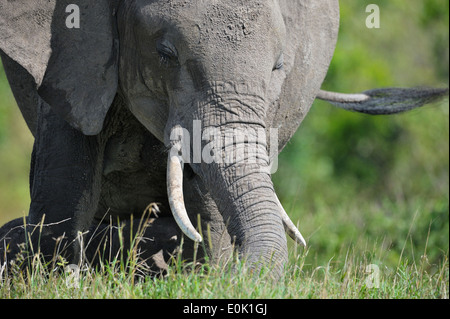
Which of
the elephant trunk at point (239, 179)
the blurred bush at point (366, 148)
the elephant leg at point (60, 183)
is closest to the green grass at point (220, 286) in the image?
the elephant trunk at point (239, 179)

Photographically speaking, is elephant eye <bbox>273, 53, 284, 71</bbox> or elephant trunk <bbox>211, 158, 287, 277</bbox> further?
elephant eye <bbox>273, 53, 284, 71</bbox>

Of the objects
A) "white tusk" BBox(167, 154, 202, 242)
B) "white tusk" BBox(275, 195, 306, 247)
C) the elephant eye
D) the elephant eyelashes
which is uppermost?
the elephant eyelashes

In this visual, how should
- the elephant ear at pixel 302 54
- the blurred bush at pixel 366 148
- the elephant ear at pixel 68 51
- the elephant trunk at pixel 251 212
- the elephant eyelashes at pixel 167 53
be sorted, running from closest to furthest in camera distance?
the elephant trunk at pixel 251 212, the elephant eyelashes at pixel 167 53, the elephant ear at pixel 68 51, the elephant ear at pixel 302 54, the blurred bush at pixel 366 148

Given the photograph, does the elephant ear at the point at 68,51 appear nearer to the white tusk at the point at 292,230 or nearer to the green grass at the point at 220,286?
the green grass at the point at 220,286

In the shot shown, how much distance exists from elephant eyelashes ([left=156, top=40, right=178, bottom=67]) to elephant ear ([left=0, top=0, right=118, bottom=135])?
391mm

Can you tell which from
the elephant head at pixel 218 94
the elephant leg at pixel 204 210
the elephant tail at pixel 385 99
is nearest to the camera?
the elephant head at pixel 218 94

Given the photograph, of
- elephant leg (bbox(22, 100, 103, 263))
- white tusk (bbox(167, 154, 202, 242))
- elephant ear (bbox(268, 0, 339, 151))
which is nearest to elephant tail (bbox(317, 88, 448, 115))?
elephant ear (bbox(268, 0, 339, 151))

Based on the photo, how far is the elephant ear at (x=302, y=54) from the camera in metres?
5.34

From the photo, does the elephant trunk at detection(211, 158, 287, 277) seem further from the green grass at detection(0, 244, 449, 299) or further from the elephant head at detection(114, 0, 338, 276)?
the green grass at detection(0, 244, 449, 299)

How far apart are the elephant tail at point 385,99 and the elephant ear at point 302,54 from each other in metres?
0.80

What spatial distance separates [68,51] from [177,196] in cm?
106

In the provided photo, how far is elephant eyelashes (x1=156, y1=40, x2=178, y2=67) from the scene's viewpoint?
462 cm
